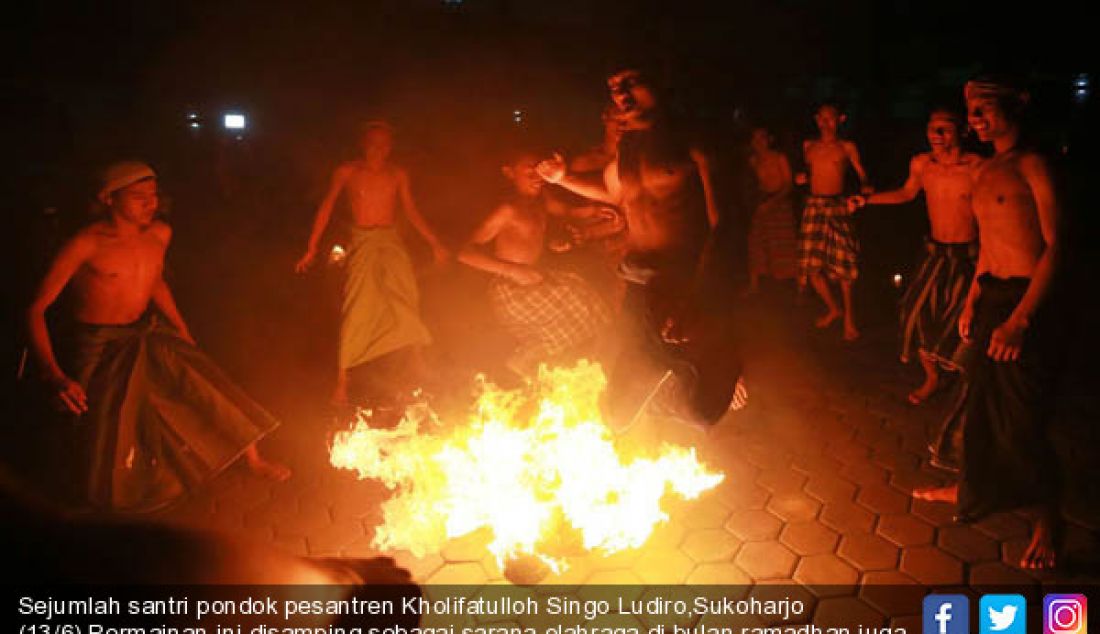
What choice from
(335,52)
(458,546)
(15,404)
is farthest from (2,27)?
(458,546)

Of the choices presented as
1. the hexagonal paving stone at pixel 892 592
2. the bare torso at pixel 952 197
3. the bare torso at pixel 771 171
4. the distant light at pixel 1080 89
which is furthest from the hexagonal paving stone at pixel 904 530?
the distant light at pixel 1080 89

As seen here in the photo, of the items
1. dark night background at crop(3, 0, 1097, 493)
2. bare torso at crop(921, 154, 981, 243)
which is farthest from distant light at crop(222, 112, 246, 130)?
bare torso at crop(921, 154, 981, 243)

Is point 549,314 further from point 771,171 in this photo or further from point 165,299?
point 771,171

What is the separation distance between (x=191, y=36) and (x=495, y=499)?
14.8 m

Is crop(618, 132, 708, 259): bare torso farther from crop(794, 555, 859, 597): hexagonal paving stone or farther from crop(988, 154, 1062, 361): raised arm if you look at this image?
crop(794, 555, 859, 597): hexagonal paving stone

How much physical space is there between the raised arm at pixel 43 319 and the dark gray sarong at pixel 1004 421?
5254mm

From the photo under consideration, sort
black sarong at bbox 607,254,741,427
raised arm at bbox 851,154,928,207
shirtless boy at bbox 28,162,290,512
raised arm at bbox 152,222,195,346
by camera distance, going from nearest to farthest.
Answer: shirtless boy at bbox 28,162,290,512, black sarong at bbox 607,254,741,427, raised arm at bbox 152,222,195,346, raised arm at bbox 851,154,928,207

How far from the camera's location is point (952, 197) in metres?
5.66

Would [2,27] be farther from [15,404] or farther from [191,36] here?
[15,404]

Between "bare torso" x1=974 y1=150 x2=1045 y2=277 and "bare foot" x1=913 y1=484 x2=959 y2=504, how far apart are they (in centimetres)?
143

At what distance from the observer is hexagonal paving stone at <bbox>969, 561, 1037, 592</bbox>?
3.58 meters

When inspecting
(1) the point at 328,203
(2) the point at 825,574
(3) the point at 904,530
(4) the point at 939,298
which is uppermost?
(1) the point at 328,203

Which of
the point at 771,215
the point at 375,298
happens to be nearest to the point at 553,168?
the point at 375,298

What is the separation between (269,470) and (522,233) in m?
2.61
